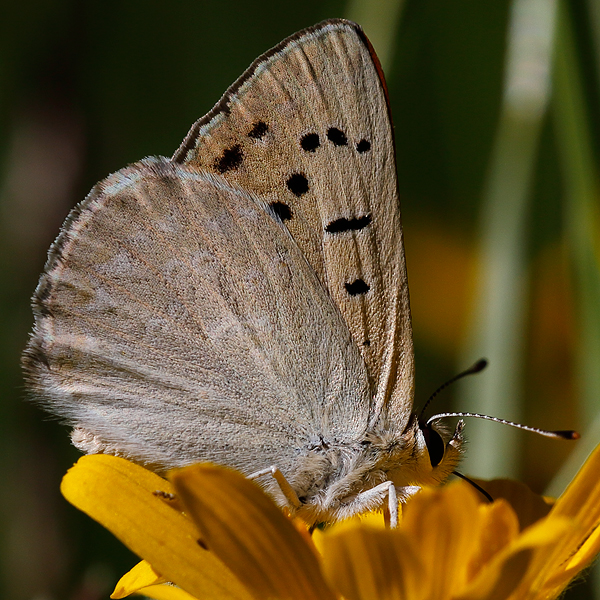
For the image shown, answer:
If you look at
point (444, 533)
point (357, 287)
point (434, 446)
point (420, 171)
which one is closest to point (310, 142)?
point (357, 287)

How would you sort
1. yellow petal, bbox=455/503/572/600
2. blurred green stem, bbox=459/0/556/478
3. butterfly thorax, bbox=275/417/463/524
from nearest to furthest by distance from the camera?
yellow petal, bbox=455/503/572/600 → butterfly thorax, bbox=275/417/463/524 → blurred green stem, bbox=459/0/556/478

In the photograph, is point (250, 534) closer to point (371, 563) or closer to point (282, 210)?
point (371, 563)

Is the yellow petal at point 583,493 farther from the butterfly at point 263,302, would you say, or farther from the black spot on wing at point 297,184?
the black spot on wing at point 297,184

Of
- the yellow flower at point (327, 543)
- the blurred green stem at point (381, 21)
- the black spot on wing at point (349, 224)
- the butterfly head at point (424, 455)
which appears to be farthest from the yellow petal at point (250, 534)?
the blurred green stem at point (381, 21)

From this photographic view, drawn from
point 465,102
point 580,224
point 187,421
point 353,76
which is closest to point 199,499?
point 187,421

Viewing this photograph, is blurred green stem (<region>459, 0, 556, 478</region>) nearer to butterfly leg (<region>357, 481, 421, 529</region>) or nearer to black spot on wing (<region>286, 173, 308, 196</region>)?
butterfly leg (<region>357, 481, 421, 529</region>)

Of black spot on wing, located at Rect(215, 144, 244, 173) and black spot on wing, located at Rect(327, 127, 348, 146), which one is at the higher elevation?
black spot on wing, located at Rect(327, 127, 348, 146)

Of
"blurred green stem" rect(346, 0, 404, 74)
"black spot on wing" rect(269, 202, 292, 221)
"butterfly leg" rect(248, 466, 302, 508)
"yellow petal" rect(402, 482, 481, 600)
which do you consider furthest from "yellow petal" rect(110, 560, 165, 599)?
"blurred green stem" rect(346, 0, 404, 74)

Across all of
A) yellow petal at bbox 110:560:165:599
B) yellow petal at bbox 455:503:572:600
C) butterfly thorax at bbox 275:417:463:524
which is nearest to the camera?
yellow petal at bbox 455:503:572:600
